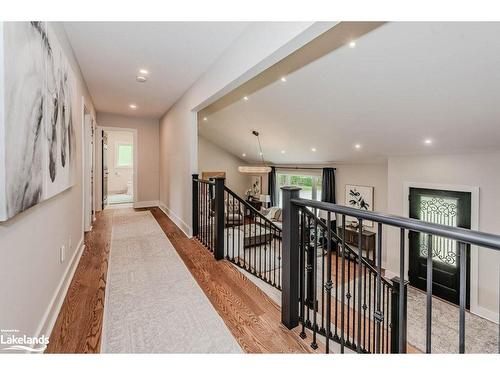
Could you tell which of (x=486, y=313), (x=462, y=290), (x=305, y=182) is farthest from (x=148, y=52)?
(x=305, y=182)

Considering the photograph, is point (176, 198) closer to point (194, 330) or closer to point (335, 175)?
point (194, 330)

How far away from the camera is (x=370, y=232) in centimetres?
622

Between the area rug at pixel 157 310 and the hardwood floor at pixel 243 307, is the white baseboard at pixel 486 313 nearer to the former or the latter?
the hardwood floor at pixel 243 307

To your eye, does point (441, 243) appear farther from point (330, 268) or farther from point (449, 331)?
point (330, 268)

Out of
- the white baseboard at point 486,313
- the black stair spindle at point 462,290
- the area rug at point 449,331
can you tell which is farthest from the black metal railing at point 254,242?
the white baseboard at point 486,313

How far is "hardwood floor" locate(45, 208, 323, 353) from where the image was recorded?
1.61 meters

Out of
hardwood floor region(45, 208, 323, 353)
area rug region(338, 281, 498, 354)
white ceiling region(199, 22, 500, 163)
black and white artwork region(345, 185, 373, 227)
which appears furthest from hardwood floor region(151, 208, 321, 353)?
black and white artwork region(345, 185, 373, 227)

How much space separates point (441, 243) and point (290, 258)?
15.1 feet

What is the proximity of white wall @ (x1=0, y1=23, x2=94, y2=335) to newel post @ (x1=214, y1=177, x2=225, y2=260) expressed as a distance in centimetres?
154

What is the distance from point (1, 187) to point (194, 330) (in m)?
1.41

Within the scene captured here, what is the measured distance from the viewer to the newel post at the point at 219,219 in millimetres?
3035

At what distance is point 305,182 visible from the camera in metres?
8.63

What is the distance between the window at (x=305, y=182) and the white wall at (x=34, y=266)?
22.3ft
